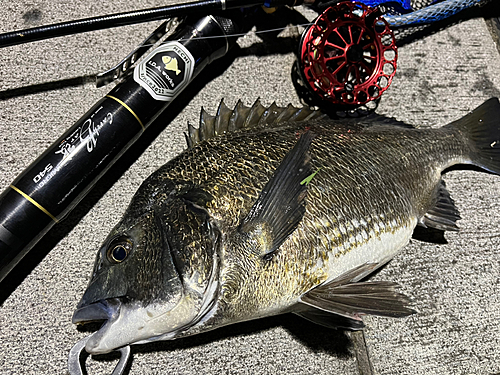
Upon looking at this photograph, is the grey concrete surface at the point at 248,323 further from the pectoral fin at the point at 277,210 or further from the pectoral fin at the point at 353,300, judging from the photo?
the pectoral fin at the point at 277,210

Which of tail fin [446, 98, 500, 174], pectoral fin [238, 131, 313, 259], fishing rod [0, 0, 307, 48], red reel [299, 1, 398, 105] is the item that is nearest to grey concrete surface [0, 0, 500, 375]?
tail fin [446, 98, 500, 174]

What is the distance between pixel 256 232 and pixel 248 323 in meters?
0.47

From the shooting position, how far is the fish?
898 mm

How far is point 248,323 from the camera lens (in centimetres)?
128

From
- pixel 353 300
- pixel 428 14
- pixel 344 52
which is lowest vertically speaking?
pixel 353 300

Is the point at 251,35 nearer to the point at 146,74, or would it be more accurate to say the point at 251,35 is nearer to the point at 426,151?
the point at 146,74

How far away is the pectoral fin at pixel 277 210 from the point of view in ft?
3.23

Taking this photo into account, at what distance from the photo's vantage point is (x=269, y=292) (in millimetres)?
996

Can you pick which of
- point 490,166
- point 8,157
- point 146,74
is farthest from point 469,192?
point 8,157

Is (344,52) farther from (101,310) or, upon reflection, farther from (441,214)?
(101,310)

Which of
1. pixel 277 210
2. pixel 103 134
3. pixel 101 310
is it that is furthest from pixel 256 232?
pixel 103 134

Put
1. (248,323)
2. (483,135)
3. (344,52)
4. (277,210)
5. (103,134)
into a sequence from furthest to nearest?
(483,135)
(344,52)
(248,323)
(103,134)
(277,210)

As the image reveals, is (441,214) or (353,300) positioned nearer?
(353,300)

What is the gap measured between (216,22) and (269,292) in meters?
0.96
